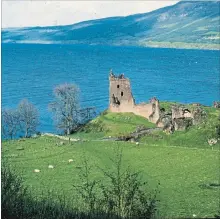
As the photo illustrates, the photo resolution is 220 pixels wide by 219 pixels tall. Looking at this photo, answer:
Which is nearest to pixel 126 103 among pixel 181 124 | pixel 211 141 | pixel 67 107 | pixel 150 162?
pixel 67 107

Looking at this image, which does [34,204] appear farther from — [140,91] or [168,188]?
[140,91]

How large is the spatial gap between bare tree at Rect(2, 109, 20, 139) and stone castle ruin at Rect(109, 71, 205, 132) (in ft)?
36.1

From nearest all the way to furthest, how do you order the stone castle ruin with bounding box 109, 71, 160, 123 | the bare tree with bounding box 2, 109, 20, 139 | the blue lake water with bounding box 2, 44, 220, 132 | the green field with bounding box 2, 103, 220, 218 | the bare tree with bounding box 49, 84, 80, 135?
1. the green field with bounding box 2, 103, 220, 218
2. the stone castle ruin with bounding box 109, 71, 160, 123
3. the bare tree with bounding box 49, 84, 80, 135
4. the bare tree with bounding box 2, 109, 20, 139
5. the blue lake water with bounding box 2, 44, 220, 132

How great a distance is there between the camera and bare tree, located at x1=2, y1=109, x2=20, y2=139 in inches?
1950

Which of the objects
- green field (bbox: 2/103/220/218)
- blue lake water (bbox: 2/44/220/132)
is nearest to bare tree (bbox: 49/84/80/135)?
blue lake water (bbox: 2/44/220/132)

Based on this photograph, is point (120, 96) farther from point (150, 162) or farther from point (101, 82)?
point (101, 82)

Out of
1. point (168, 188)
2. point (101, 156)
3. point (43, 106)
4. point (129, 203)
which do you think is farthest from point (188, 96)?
point (129, 203)

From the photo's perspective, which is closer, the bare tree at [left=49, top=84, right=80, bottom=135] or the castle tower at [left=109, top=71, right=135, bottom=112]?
the castle tower at [left=109, top=71, right=135, bottom=112]

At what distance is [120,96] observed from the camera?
4422 centimetres

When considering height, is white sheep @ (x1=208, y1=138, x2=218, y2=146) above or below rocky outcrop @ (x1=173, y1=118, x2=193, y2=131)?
below

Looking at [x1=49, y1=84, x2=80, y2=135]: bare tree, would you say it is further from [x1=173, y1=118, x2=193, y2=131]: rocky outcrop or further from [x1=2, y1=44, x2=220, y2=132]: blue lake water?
[x1=173, y1=118, x2=193, y2=131]: rocky outcrop

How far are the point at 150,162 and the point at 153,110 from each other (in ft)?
44.4

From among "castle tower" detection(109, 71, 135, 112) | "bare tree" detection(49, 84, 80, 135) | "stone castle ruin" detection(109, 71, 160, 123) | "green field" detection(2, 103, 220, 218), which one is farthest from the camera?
"bare tree" detection(49, 84, 80, 135)

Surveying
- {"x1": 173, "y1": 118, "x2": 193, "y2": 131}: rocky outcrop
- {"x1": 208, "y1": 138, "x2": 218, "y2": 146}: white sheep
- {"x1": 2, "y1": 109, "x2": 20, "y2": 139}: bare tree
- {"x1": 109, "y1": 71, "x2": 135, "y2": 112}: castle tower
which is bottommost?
{"x1": 2, "y1": 109, "x2": 20, "y2": 139}: bare tree
